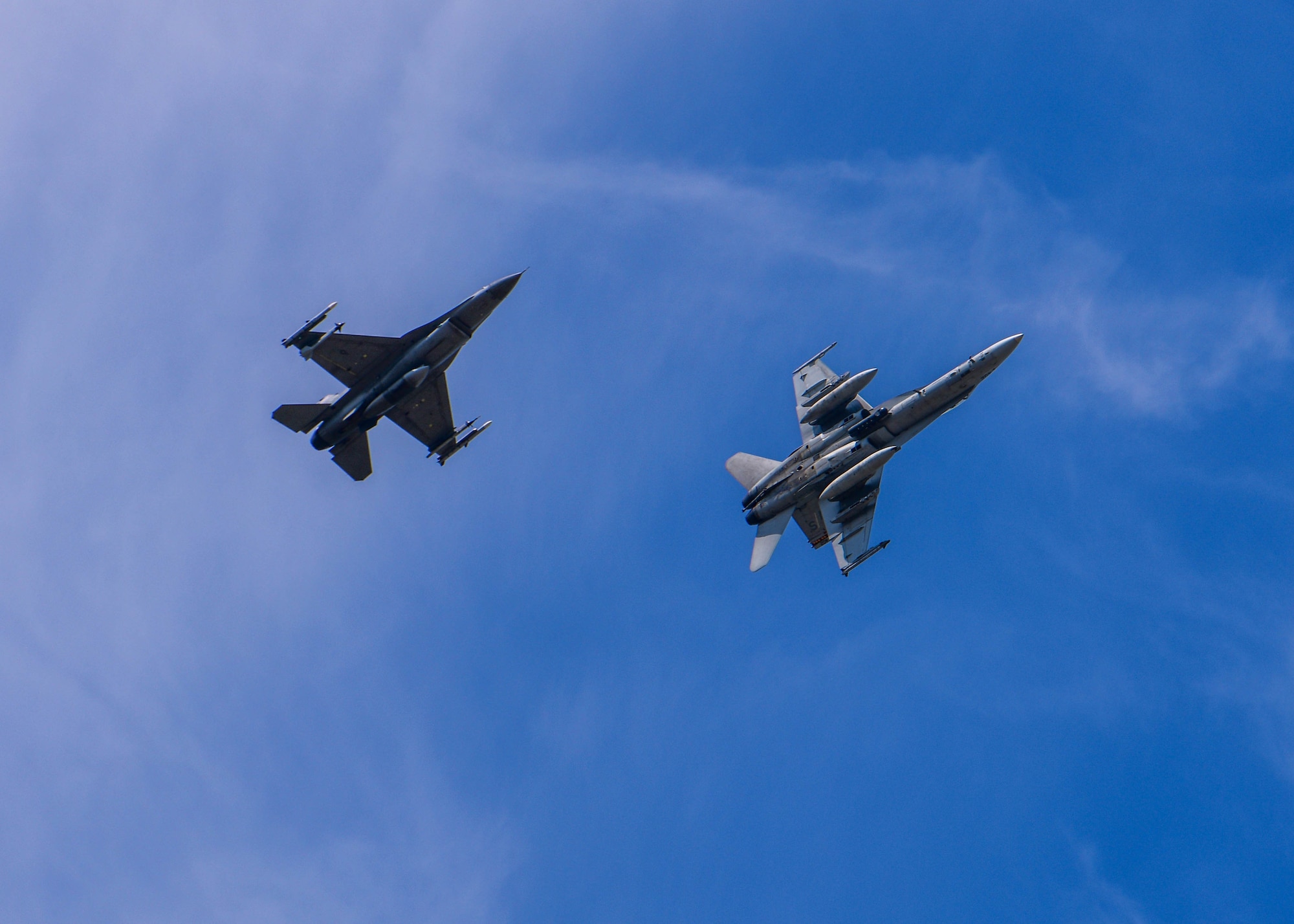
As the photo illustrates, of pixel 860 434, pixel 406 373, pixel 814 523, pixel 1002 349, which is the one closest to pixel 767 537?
pixel 814 523

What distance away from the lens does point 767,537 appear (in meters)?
59.4

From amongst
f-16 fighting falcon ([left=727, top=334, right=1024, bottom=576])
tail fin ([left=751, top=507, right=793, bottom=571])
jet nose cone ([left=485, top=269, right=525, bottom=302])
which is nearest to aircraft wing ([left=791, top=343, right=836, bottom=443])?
f-16 fighting falcon ([left=727, top=334, right=1024, bottom=576])

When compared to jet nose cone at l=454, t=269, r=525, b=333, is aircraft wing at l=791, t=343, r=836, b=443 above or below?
below

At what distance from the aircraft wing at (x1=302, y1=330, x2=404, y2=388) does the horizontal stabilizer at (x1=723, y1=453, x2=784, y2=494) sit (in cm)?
2304

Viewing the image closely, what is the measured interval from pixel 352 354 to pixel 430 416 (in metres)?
6.89

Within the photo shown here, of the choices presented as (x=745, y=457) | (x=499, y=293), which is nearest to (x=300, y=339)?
(x=499, y=293)

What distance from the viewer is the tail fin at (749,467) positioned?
61594 millimetres

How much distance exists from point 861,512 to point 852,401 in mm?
7117

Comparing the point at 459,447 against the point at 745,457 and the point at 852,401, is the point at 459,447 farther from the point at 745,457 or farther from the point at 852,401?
the point at 852,401

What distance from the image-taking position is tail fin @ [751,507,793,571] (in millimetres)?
58875

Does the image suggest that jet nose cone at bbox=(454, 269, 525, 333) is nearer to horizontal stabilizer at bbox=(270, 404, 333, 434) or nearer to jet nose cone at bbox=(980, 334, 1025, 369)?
horizontal stabilizer at bbox=(270, 404, 333, 434)

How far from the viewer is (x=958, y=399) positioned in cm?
5666

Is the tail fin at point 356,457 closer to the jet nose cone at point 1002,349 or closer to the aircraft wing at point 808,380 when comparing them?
the aircraft wing at point 808,380

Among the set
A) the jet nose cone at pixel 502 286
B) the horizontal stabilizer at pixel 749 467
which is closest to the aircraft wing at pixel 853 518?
the horizontal stabilizer at pixel 749 467
